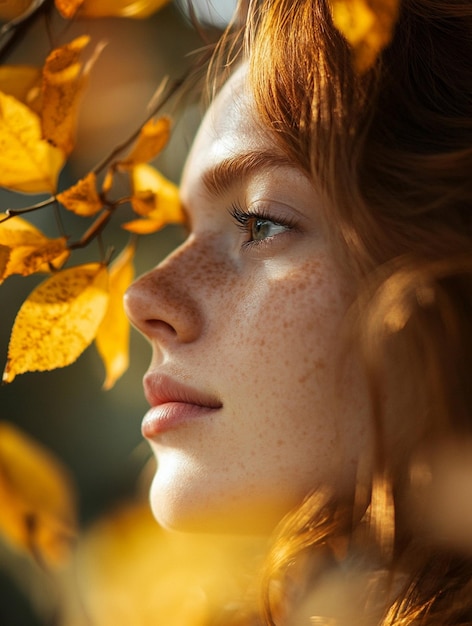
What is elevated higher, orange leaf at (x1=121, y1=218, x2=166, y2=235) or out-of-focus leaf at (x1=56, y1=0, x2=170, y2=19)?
out-of-focus leaf at (x1=56, y1=0, x2=170, y2=19)

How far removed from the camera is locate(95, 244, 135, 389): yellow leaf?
90cm

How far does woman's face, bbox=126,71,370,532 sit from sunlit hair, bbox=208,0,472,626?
0.09 feet

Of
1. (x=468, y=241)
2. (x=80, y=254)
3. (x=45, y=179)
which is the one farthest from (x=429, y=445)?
(x=80, y=254)

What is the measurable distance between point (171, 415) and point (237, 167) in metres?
0.26

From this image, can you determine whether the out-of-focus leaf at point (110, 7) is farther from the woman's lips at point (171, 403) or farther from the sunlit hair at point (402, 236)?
the woman's lips at point (171, 403)

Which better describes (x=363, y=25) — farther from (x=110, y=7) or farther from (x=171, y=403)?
(x=171, y=403)

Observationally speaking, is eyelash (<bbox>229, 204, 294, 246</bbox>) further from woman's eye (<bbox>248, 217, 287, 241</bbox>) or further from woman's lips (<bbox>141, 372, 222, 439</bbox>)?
woman's lips (<bbox>141, 372, 222, 439</bbox>)

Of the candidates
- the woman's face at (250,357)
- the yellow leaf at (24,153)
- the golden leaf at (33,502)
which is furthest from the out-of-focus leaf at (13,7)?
the golden leaf at (33,502)

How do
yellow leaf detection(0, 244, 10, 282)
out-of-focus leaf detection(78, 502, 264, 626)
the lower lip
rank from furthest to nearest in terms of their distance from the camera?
1. out-of-focus leaf detection(78, 502, 264, 626)
2. the lower lip
3. yellow leaf detection(0, 244, 10, 282)

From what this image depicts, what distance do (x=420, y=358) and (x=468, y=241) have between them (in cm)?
11

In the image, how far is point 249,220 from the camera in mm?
793

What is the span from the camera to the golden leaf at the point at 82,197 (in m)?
0.75

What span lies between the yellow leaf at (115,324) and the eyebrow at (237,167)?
16cm

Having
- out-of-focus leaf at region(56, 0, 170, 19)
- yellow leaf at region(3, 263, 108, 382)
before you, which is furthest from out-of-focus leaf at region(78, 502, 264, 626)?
out-of-focus leaf at region(56, 0, 170, 19)
